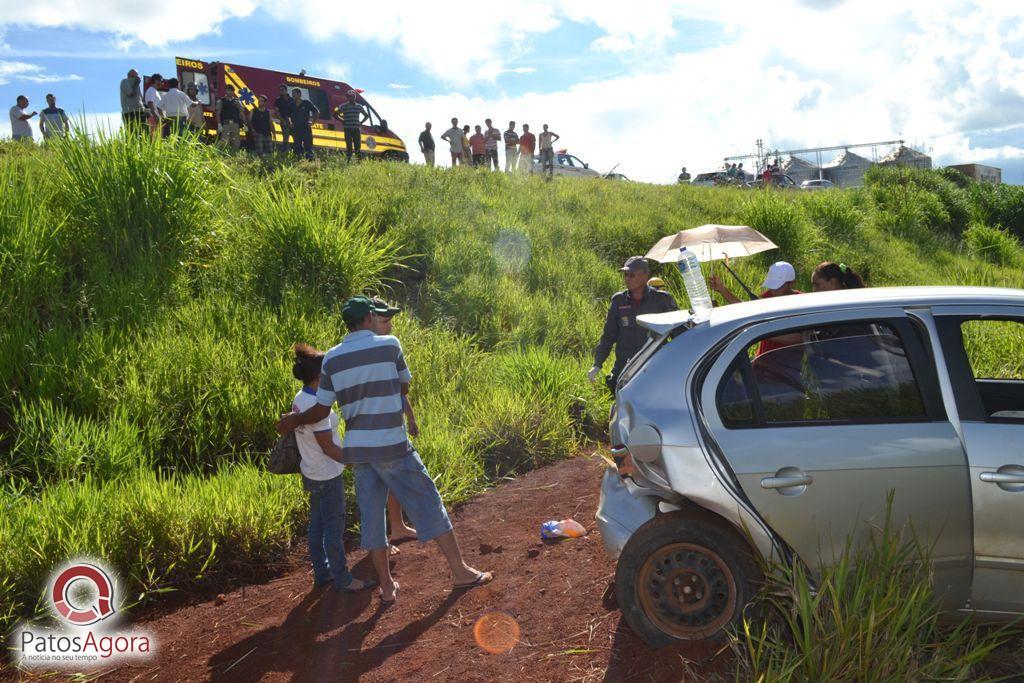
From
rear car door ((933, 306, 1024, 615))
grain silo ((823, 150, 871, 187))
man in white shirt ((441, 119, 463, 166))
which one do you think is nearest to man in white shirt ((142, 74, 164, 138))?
man in white shirt ((441, 119, 463, 166))

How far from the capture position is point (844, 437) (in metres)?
3.31

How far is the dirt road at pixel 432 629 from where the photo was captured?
146 inches

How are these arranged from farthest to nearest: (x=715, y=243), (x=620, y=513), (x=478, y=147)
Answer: (x=478, y=147) < (x=715, y=243) < (x=620, y=513)

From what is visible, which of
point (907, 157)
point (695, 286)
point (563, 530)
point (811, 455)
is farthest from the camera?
point (907, 157)

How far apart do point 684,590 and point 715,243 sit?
16.8 feet

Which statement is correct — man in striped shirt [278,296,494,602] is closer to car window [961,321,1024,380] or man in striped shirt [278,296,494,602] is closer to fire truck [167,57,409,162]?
car window [961,321,1024,380]

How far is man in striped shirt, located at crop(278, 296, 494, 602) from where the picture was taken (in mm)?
4359

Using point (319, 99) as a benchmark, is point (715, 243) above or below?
below

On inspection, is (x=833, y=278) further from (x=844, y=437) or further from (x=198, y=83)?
(x=198, y=83)

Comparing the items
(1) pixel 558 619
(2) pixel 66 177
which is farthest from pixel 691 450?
(2) pixel 66 177

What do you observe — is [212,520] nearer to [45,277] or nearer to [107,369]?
[107,369]

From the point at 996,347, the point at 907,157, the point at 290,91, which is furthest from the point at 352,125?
the point at 907,157

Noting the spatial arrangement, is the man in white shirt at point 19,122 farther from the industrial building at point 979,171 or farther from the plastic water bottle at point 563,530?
the industrial building at point 979,171

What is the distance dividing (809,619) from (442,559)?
9.90 feet
